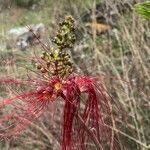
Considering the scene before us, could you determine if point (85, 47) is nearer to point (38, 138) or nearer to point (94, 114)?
point (38, 138)

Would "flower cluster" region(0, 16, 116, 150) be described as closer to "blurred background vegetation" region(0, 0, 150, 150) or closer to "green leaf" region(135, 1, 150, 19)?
"green leaf" region(135, 1, 150, 19)

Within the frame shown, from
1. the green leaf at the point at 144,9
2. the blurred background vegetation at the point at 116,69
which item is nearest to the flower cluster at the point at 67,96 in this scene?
the green leaf at the point at 144,9

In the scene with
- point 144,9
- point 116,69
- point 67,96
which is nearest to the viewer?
point 67,96

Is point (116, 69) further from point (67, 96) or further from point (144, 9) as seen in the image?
point (67, 96)

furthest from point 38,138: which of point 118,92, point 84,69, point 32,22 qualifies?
point 32,22

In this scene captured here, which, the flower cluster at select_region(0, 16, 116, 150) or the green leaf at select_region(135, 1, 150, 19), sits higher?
the green leaf at select_region(135, 1, 150, 19)

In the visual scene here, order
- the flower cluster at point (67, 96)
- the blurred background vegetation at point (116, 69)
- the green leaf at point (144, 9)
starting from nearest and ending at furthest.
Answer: the flower cluster at point (67, 96) < the green leaf at point (144, 9) < the blurred background vegetation at point (116, 69)

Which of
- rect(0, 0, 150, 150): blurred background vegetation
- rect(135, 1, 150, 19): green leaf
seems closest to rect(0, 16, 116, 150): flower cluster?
rect(135, 1, 150, 19): green leaf

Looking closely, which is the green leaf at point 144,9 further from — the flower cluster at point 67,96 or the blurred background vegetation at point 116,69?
the blurred background vegetation at point 116,69

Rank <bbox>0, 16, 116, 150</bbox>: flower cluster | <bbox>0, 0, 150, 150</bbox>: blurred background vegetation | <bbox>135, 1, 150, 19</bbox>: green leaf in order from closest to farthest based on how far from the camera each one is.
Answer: <bbox>0, 16, 116, 150</bbox>: flower cluster → <bbox>135, 1, 150, 19</bbox>: green leaf → <bbox>0, 0, 150, 150</bbox>: blurred background vegetation

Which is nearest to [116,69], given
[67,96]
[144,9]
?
[144,9]

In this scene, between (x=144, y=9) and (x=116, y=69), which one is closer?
(x=144, y=9)

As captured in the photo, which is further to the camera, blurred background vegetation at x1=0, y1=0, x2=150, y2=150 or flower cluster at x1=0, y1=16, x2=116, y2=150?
blurred background vegetation at x1=0, y1=0, x2=150, y2=150
